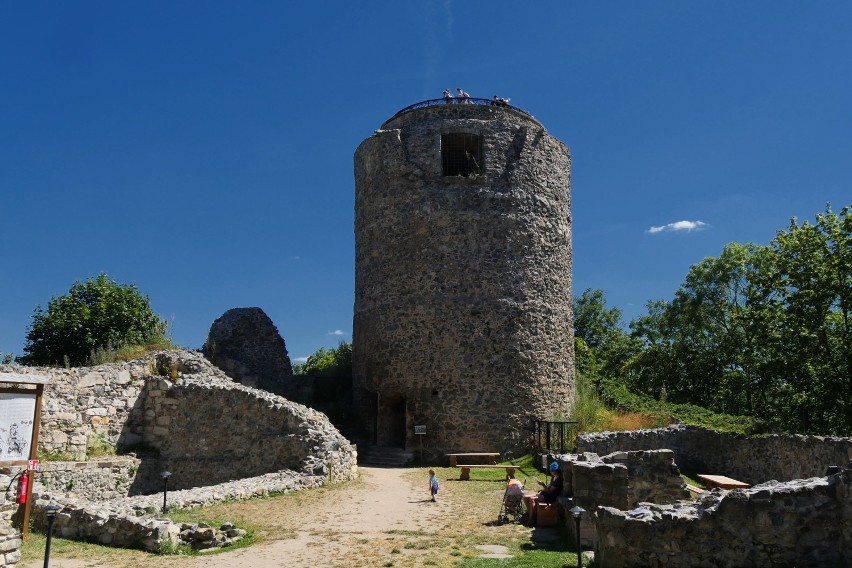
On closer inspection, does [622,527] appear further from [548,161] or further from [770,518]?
[548,161]

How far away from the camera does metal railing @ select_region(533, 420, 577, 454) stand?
18844 mm

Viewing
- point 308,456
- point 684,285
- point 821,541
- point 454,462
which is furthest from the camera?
point 684,285

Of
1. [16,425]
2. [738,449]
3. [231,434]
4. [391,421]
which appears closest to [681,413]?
[738,449]

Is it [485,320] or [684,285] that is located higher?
[684,285]

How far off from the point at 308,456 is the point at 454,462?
5204 mm

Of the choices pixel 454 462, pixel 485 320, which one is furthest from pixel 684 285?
pixel 454 462

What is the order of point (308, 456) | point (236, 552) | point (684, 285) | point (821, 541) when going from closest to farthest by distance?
point (821, 541) < point (236, 552) < point (308, 456) < point (684, 285)

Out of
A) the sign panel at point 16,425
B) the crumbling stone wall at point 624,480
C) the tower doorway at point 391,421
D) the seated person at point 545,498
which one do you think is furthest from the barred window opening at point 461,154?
the sign panel at point 16,425

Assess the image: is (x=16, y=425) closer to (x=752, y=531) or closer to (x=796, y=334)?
(x=752, y=531)

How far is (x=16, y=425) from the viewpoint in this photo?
10.1 meters

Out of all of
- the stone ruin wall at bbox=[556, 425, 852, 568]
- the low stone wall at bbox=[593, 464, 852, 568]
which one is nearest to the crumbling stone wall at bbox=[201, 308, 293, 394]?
the stone ruin wall at bbox=[556, 425, 852, 568]

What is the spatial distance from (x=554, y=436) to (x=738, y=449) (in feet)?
16.5

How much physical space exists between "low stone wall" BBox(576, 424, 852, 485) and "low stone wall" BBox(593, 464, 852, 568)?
714 centimetres

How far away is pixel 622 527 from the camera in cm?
768
